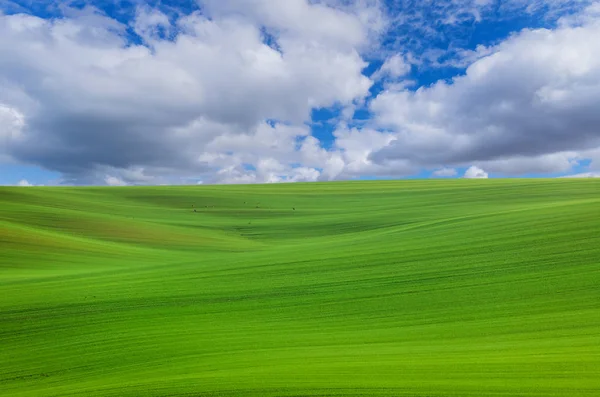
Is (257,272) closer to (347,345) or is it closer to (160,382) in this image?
(347,345)

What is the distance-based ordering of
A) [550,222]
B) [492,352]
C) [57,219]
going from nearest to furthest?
[492,352]
[550,222]
[57,219]

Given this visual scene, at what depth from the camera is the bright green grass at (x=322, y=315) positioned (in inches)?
217

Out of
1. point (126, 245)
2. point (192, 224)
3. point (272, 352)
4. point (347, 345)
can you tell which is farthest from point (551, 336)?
point (192, 224)

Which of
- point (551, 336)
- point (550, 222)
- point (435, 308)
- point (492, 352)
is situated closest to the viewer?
point (492, 352)

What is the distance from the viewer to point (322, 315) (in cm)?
877

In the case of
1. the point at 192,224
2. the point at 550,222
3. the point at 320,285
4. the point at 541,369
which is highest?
the point at 192,224

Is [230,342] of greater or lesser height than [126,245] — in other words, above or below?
below

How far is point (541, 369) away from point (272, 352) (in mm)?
3581

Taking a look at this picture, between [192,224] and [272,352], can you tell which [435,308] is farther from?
[192,224]

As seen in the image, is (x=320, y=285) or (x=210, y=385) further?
(x=320, y=285)

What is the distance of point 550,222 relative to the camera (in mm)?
13516

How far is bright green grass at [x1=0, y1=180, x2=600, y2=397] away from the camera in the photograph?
5500 mm

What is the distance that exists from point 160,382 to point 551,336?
5505mm

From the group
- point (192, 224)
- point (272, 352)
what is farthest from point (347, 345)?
point (192, 224)
